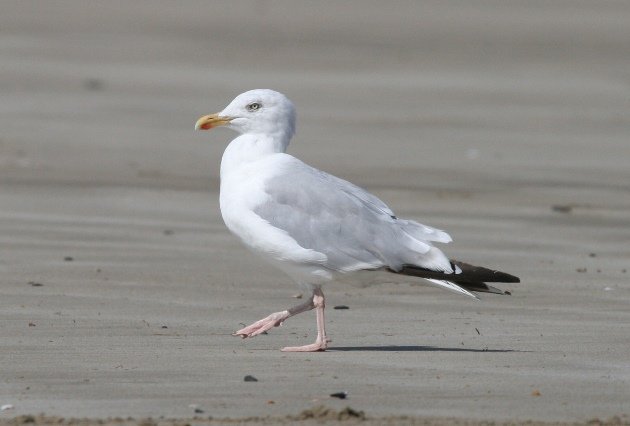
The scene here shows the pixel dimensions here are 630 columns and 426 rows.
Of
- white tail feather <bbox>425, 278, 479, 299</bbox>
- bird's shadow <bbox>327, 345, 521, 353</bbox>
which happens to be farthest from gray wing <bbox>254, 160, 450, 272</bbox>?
bird's shadow <bbox>327, 345, 521, 353</bbox>

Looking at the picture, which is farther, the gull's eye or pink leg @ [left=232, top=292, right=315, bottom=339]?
the gull's eye

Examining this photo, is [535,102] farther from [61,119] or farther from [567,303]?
[567,303]

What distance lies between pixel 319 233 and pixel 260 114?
0.90 metres

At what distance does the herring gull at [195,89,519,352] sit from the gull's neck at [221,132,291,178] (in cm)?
10

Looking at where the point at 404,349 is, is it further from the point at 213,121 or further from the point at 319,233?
the point at 213,121

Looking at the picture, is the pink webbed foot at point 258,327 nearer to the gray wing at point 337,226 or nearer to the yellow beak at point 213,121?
the gray wing at point 337,226

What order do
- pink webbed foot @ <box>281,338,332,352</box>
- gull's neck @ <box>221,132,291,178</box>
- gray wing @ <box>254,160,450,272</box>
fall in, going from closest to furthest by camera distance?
1. pink webbed foot @ <box>281,338,332,352</box>
2. gray wing @ <box>254,160,450,272</box>
3. gull's neck @ <box>221,132,291,178</box>

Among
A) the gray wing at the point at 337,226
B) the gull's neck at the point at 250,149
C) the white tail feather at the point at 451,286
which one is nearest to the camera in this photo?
the white tail feather at the point at 451,286

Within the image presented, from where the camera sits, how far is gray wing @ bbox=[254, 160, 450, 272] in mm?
7871

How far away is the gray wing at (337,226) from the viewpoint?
25.8ft

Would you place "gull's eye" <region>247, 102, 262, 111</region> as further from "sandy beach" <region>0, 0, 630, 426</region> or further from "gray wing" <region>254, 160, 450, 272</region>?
"sandy beach" <region>0, 0, 630, 426</region>

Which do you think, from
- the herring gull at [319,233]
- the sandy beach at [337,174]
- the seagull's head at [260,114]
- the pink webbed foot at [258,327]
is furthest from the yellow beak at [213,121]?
the pink webbed foot at [258,327]

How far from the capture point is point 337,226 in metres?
7.96

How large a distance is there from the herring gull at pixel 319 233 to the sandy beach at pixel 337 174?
38cm
